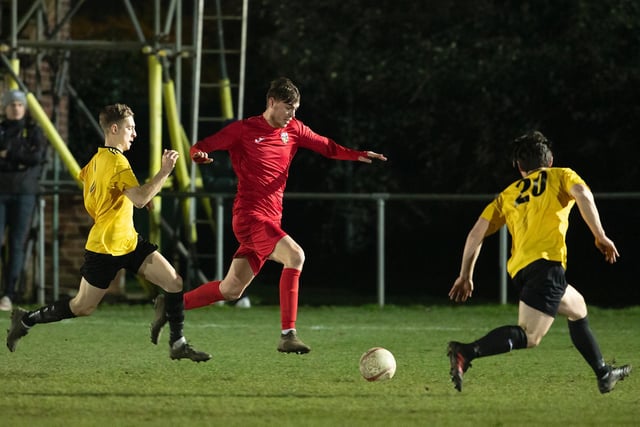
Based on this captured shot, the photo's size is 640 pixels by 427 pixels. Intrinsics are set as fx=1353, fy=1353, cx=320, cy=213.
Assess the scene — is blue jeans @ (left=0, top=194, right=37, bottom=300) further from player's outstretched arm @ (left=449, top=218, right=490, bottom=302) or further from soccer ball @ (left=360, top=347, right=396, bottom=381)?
player's outstretched arm @ (left=449, top=218, right=490, bottom=302)

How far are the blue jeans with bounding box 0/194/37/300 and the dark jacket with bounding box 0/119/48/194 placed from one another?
0.29ft

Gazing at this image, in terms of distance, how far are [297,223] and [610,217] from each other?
280 inches

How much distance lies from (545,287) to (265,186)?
272 centimetres

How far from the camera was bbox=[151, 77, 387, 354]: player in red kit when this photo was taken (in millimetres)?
9508

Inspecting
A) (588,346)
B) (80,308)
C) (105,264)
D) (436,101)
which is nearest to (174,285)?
(105,264)

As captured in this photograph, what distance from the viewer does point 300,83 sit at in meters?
21.5

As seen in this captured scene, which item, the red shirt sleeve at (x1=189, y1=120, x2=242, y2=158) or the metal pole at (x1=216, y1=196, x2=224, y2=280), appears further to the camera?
the metal pole at (x1=216, y1=196, x2=224, y2=280)

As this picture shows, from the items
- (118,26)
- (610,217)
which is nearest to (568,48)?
(610,217)

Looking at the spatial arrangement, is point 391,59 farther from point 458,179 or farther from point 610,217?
point 610,217

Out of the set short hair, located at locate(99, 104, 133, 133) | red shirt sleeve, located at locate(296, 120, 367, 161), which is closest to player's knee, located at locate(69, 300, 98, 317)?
short hair, located at locate(99, 104, 133, 133)

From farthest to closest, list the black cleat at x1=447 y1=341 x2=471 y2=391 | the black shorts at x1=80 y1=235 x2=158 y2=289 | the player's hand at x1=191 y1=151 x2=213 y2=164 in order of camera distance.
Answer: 1. the player's hand at x1=191 y1=151 x2=213 y2=164
2. the black shorts at x1=80 y1=235 x2=158 y2=289
3. the black cleat at x1=447 y1=341 x2=471 y2=391

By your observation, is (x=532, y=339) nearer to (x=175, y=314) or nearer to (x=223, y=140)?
(x=175, y=314)

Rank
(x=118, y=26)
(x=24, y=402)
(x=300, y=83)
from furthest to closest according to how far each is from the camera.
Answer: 1. (x=118, y=26)
2. (x=300, y=83)
3. (x=24, y=402)

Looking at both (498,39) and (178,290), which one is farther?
(498,39)
